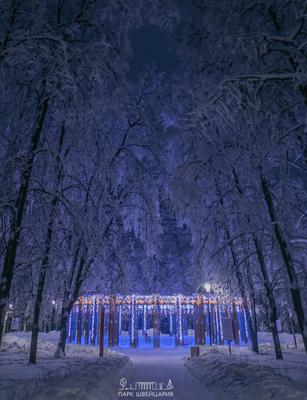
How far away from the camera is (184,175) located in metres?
11.4

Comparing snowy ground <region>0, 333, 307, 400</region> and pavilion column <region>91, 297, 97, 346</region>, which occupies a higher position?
pavilion column <region>91, 297, 97, 346</region>

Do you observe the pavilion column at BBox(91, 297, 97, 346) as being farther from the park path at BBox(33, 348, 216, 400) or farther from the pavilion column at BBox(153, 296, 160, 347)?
the park path at BBox(33, 348, 216, 400)

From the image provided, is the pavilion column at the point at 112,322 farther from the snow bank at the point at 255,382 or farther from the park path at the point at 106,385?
the snow bank at the point at 255,382

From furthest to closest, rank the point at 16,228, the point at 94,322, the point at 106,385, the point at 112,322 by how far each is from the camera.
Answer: the point at 94,322 → the point at 112,322 → the point at 16,228 → the point at 106,385

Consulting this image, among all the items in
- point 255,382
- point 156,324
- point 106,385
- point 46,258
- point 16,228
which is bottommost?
point 106,385

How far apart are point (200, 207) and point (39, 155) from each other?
19.4 feet

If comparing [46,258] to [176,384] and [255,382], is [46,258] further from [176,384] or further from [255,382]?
[255,382]

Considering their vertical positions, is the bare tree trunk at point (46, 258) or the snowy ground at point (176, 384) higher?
the bare tree trunk at point (46, 258)

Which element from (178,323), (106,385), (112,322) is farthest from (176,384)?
(178,323)

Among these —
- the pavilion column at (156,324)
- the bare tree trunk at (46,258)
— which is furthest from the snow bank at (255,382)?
the pavilion column at (156,324)

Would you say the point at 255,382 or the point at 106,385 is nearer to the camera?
the point at 255,382

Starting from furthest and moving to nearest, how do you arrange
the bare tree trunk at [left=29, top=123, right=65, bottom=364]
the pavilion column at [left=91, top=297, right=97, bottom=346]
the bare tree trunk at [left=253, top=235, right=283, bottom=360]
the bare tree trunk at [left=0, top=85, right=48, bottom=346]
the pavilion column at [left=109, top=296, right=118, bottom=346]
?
1. the pavilion column at [left=91, top=297, right=97, bottom=346]
2. the pavilion column at [left=109, top=296, right=118, bottom=346]
3. the bare tree trunk at [left=253, top=235, right=283, bottom=360]
4. the bare tree trunk at [left=29, top=123, right=65, bottom=364]
5. the bare tree trunk at [left=0, top=85, right=48, bottom=346]

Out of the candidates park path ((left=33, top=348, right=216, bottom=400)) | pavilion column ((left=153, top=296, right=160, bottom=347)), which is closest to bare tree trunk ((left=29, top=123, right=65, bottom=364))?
park path ((left=33, top=348, right=216, bottom=400))

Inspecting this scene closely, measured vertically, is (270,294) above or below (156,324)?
above
